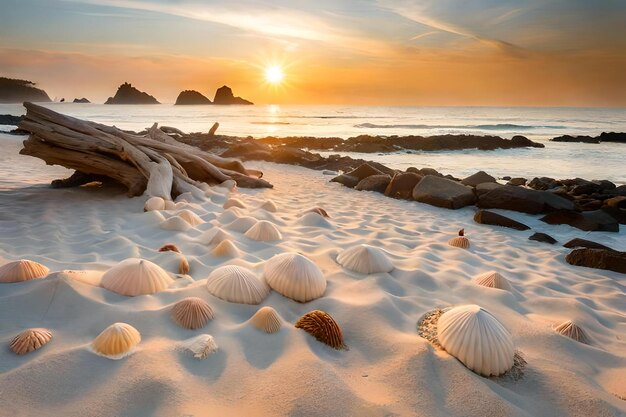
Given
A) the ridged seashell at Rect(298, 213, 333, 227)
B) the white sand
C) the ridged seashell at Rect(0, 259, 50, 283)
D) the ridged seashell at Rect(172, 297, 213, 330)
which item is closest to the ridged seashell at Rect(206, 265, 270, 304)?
the white sand

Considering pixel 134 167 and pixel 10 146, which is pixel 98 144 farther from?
pixel 10 146

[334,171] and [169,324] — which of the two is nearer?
[169,324]

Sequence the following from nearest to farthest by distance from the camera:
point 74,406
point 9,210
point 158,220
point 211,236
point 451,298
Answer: point 74,406, point 451,298, point 211,236, point 158,220, point 9,210

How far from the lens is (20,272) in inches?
100

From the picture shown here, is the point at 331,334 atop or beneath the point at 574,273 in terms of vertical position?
atop

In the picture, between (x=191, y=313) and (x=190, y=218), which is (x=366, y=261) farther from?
(x=190, y=218)

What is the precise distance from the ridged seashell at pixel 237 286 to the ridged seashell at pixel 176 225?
1.76 meters

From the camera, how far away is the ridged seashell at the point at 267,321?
7.30 ft

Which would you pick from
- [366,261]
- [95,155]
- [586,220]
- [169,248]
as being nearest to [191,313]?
[169,248]

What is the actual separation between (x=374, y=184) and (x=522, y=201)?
3012mm

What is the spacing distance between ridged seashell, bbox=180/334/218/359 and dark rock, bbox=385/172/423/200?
661cm

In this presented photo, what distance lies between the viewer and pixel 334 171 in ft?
41.3

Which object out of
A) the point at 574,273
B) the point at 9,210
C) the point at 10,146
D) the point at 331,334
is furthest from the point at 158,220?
the point at 10,146

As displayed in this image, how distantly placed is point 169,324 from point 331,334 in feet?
3.00
